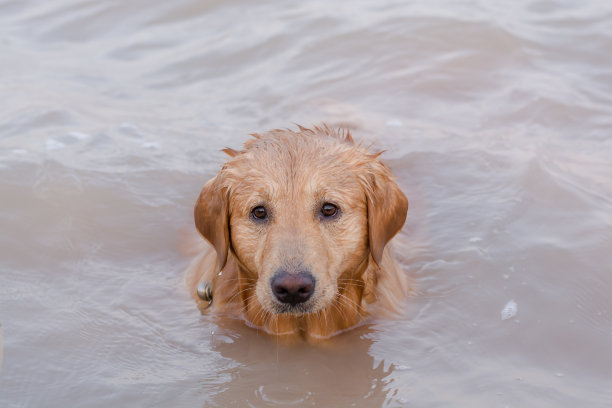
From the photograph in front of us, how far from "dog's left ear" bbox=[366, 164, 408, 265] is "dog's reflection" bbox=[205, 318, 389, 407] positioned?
642 mm

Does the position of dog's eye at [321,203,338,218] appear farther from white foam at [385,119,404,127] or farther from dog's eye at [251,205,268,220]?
white foam at [385,119,404,127]

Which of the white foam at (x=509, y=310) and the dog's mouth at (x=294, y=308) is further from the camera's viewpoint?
the white foam at (x=509, y=310)

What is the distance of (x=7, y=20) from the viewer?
10.9 metres

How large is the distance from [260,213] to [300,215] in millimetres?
282

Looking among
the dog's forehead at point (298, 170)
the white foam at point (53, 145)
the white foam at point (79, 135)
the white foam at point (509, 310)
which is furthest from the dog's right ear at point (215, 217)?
the white foam at point (79, 135)

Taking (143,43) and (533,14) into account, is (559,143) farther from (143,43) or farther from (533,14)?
(143,43)

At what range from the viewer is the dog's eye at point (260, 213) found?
16.3 feet

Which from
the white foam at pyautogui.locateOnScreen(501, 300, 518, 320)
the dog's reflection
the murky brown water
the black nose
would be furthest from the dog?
the white foam at pyautogui.locateOnScreen(501, 300, 518, 320)

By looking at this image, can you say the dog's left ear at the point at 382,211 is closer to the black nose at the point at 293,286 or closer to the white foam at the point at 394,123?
the black nose at the point at 293,286

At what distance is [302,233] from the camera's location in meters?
4.73

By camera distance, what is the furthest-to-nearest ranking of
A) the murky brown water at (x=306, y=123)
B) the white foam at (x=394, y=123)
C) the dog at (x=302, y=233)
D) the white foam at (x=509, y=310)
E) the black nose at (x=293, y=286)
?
the white foam at (x=394, y=123), the white foam at (x=509, y=310), the murky brown water at (x=306, y=123), the dog at (x=302, y=233), the black nose at (x=293, y=286)

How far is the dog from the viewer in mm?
4711

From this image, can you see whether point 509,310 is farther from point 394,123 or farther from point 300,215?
point 394,123

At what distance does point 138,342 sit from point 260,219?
45.5 inches
